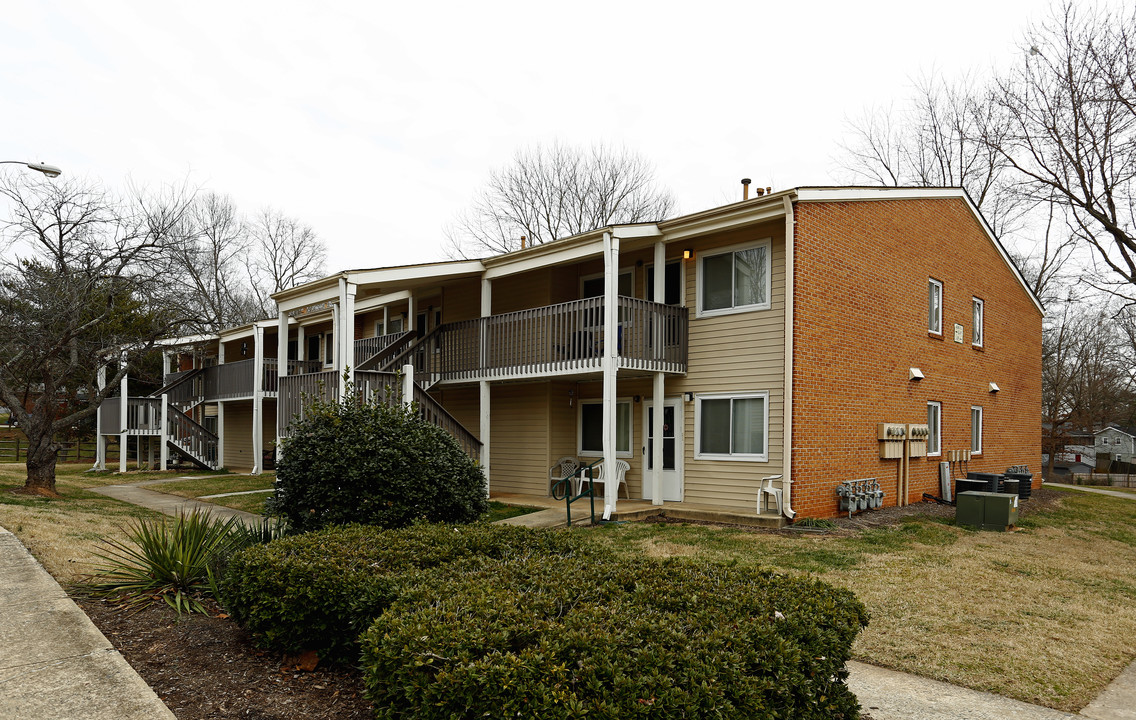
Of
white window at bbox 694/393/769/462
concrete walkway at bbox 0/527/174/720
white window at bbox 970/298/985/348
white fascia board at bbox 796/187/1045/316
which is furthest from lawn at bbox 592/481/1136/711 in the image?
white fascia board at bbox 796/187/1045/316

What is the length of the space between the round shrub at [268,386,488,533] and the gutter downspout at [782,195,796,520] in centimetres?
646

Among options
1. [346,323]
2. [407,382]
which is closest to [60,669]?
[346,323]

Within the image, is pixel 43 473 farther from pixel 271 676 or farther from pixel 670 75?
pixel 670 75

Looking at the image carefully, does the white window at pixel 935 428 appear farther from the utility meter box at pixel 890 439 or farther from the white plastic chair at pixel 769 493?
the white plastic chair at pixel 769 493

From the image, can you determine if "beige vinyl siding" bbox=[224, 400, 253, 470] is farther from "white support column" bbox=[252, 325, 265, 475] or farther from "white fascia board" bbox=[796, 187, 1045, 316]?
"white fascia board" bbox=[796, 187, 1045, 316]

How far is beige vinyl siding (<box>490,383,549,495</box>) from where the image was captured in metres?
16.2

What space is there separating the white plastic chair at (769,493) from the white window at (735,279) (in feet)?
9.46

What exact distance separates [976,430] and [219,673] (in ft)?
59.5

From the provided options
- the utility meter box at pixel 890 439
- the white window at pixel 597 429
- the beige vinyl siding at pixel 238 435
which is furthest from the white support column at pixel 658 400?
the beige vinyl siding at pixel 238 435

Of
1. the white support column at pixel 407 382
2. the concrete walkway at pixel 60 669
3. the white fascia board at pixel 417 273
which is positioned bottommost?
the concrete walkway at pixel 60 669

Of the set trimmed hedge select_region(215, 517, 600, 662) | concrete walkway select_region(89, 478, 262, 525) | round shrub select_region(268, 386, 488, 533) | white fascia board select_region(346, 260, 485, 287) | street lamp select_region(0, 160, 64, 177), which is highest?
street lamp select_region(0, 160, 64, 177)

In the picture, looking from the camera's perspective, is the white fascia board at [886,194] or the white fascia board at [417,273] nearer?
the white fascia board at [886,194]

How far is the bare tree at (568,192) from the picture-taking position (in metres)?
35.4

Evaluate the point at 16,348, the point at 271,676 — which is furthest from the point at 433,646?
the point at 16,348
